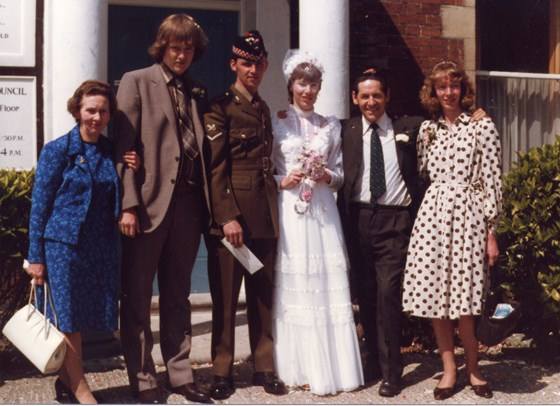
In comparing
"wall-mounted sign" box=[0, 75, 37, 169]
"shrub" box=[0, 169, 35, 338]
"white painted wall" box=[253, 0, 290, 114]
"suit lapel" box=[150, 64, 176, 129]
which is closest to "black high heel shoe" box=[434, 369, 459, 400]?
"suit lapel" box=[150, 64, 176, 129]

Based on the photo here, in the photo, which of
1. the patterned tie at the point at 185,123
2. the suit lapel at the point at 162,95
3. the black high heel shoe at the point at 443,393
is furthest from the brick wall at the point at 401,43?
the black high heel shoe at the point at 443,393

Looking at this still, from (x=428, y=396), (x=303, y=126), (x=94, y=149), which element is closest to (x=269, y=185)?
(x=303, y=126)

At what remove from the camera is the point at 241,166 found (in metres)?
4.55

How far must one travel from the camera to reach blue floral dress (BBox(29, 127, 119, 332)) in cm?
412

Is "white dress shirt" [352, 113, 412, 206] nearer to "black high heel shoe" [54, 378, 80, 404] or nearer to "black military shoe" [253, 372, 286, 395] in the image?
"black military shoe" [253, 372, 286, 395]

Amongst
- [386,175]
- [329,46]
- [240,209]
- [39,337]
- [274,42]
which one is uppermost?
[274,42]

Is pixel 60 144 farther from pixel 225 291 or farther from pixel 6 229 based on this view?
pixel 225 291

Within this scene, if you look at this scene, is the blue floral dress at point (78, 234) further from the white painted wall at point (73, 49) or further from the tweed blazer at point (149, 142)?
the white painted wall at point (73, 49)

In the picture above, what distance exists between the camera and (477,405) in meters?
4.48

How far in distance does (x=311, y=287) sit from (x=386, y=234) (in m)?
0.59

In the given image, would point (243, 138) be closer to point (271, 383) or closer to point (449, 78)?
point (449, 78)

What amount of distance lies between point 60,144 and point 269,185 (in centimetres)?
121

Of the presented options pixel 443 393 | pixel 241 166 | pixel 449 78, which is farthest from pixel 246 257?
pixel 449 78

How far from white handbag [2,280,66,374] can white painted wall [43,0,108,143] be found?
158 cm
